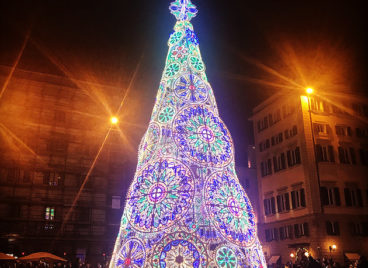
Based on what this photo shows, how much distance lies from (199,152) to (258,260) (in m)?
2.95

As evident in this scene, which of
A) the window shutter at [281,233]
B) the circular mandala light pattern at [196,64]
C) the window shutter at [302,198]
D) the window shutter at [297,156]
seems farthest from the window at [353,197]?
the circular mandala light pattern at [196,64]

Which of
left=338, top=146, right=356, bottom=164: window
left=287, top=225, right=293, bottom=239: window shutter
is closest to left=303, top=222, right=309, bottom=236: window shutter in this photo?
left=287, top=225, right=293, bottom=239: window shutter

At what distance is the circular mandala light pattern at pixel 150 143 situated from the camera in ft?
30.6

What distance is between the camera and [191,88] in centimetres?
970

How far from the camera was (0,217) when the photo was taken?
3241 centimetres

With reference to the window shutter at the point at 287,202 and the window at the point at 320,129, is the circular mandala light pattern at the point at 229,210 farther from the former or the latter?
the window at the point at 320,129

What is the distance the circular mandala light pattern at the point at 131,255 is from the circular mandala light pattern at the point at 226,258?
5.48 ft

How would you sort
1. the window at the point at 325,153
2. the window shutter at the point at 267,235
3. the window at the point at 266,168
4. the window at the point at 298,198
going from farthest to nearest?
1. the window at the point at 266,168
2. the window shutter at the point at 267,235
3. the window at the point at 325,153
4. the window at the point at 298,198

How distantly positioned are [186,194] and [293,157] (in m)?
30.0

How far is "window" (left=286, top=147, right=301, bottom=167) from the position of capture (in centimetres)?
3559

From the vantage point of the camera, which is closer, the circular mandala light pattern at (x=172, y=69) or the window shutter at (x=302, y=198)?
the circular mandala light pattern at (x=172, y=69)

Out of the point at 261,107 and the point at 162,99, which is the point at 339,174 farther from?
the point at 162,99

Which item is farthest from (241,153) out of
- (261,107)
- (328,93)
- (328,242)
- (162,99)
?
(162,99)

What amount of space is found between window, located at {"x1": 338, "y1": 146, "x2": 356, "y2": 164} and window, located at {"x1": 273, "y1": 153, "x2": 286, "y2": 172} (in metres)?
5.49
